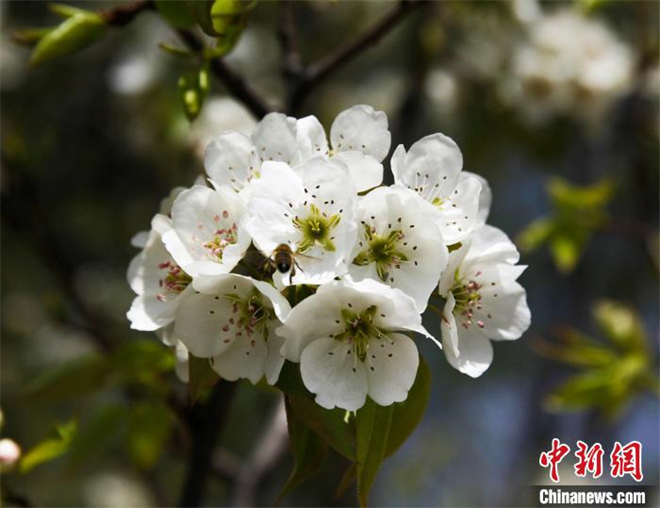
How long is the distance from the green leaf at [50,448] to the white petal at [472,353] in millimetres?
581

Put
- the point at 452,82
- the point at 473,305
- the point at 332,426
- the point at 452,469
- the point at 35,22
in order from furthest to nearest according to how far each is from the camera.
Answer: the point at 452,469, the point at 35,22, the point at 452,82, the point at 473,305, the point at 332,426

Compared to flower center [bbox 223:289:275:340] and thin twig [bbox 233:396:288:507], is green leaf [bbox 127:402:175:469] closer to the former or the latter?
thin twig [bbox 233:396:288:507]

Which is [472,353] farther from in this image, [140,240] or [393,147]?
[393,147]

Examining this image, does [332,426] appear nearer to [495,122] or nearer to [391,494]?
[495,122]

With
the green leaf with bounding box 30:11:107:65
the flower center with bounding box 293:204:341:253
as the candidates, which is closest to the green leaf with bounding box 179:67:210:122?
the green leaf with bounding box 30:11:107:65

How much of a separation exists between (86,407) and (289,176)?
6.91ft

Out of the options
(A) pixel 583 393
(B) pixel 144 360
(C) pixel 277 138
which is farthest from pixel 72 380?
(A) pixel 583 393

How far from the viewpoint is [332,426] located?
912mm

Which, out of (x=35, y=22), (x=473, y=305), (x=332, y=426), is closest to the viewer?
(x=332, y=426)

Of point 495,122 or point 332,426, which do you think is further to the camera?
point 495,122

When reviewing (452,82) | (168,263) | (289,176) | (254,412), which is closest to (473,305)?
(289,176)

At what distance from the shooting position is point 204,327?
3.18ft

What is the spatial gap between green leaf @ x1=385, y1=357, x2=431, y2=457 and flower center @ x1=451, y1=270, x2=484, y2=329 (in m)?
0.09

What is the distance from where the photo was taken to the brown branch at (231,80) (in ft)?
4.19
